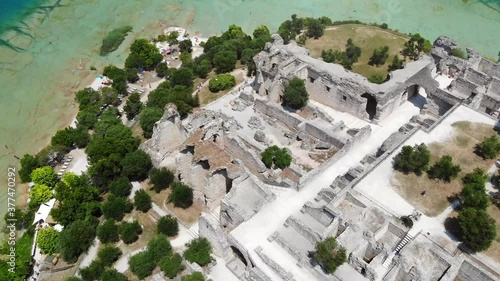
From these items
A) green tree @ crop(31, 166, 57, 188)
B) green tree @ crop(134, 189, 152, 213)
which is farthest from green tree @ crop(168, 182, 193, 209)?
green tree @ crop(31, 166, 57, 188)

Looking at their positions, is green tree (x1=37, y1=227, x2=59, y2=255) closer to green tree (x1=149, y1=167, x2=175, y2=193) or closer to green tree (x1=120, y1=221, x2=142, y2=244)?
green tree (x1=120, y1=221, x2=142, y2=244)

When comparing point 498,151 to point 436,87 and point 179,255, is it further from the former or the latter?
point 179,255

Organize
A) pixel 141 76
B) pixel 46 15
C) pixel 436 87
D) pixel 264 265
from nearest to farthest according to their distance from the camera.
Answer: pixel 264 265
pixel 436 87
pixel 141 76
pixel 46 15

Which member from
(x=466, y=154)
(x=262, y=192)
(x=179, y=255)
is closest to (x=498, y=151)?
(x=466, y=154)

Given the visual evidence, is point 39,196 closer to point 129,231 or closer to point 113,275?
point 129,231

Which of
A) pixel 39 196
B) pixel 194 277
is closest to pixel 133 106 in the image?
pixel 39 196
